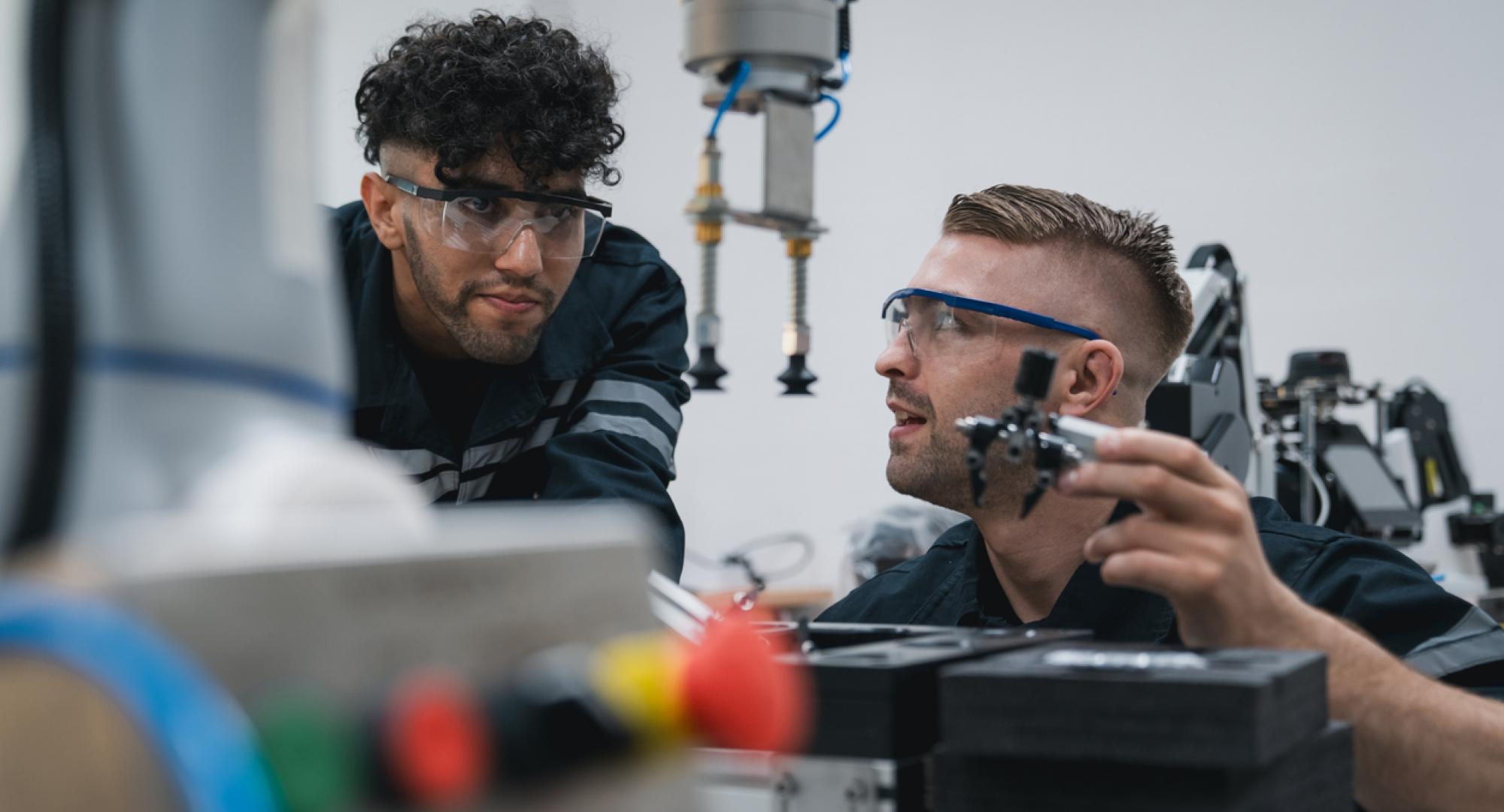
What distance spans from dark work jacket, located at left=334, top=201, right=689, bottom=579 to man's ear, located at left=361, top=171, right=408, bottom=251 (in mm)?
25

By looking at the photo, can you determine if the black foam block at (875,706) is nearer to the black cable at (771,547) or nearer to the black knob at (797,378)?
the black knob at (797,378)

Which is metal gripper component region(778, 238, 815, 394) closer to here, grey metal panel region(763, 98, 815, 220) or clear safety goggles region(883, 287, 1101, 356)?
grey metal panel region(763, 98, 815, 220)

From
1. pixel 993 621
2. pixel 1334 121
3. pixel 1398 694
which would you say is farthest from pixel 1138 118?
pixel 1398 694

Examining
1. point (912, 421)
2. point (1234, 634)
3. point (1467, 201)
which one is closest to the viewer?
point (1234, 634)

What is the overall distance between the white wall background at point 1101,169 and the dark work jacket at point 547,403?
2.83 metres

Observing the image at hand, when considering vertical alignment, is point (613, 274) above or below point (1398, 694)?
above

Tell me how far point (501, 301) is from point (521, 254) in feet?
0.27

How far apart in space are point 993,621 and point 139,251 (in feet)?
4.48

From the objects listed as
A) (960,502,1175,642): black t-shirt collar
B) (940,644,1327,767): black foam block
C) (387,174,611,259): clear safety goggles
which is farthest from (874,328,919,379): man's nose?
(940,644,1327,767): black foam block

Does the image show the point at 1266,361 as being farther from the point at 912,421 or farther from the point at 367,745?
the point at 367,745

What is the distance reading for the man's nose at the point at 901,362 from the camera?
1.76 m

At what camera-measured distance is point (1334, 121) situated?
17.3ft

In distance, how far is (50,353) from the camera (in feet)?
1.29

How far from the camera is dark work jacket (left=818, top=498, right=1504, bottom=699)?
129cm
